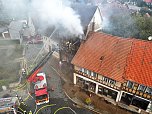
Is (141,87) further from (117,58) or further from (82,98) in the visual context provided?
(82,98)

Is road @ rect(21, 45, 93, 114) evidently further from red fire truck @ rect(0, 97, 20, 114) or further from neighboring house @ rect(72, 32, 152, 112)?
neighboring house @ rect(72, 32, 152, 112)

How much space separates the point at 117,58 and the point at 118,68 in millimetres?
1712

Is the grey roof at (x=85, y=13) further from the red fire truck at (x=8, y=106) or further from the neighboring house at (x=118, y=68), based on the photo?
the red fire truck at (x=8, y=106)

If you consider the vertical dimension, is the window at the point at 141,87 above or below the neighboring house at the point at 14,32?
below

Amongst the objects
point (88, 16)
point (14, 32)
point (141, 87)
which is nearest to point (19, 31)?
point (14, 32)

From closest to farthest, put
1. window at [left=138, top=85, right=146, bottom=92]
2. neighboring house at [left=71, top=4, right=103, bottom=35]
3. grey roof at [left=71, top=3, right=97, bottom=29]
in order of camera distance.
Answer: window at [left=138, top=85, right=146, bottom=92] → neighboring house at [left=71, top=4, right=103, bottom=35] → grey roof at [left=71, top=3, right=97, bottom=29]

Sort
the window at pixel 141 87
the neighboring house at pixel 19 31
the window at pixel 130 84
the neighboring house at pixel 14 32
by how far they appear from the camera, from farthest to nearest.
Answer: the neighboring house at pixel 19 31 → the neighboring house at pixel 14 32 → the window at pixel 130 84 → the window at pixel 141 87

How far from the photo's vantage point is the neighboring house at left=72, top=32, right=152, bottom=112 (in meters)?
25.6

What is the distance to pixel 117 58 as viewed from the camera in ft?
89.9

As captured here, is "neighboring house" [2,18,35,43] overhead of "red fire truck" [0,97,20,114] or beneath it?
overhead

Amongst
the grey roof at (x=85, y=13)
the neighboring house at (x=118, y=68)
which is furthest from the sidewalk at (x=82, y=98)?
the grey roof at (x=85, y=13)

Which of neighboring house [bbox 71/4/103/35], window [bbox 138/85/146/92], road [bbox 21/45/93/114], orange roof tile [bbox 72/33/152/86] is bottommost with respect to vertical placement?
road [bbox 21/45/93/114]

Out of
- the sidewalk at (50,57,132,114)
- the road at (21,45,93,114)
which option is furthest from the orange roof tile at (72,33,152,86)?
the road at (21,45,93,114)

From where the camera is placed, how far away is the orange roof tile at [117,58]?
25.7 metres
